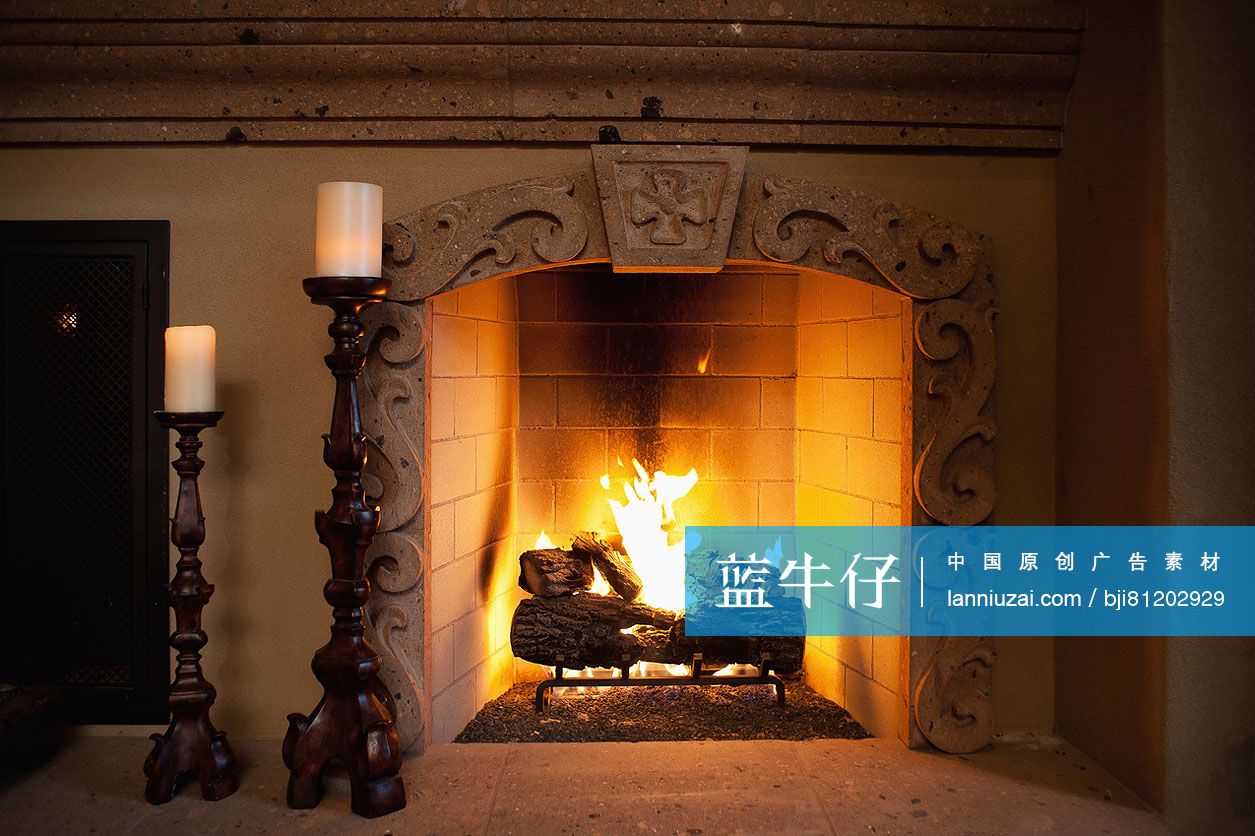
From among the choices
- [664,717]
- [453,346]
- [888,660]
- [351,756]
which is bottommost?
[664,717]

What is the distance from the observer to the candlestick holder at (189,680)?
1.89 metres

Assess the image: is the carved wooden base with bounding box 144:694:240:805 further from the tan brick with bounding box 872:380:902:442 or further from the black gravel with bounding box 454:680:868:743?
the tan brick with bounding box 872:380:902:442

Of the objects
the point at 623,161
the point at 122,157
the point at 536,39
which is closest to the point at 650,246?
the point at 623,161

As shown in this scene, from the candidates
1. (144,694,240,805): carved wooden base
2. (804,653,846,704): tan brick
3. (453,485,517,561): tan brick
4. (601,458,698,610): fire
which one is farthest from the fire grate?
(144,694,240,805): carved wooden base

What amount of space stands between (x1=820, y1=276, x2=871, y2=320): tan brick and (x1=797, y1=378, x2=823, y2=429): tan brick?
0.72 feet

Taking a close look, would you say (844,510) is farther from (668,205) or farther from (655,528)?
(668,205)

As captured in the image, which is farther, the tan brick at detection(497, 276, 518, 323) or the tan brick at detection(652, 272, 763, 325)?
the tan brick at detection(652, 272, 763, 325)

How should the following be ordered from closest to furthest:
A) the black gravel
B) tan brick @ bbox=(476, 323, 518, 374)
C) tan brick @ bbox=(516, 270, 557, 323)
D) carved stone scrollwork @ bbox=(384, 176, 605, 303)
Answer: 1. carved stone scrollwork @ bbox=(384, 176, 605, 303)
2. the black gravel
3. tan brick @ bbox=(476, 323, 518, 374)
4. tan brick @ bbox=(516, 270, 557, 323)

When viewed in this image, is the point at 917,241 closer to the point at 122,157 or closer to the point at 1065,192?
the point at 1065,192

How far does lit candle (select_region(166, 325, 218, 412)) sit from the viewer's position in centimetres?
191

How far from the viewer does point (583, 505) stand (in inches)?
108

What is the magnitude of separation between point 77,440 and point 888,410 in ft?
6.80

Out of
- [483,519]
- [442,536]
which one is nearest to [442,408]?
[442,536]

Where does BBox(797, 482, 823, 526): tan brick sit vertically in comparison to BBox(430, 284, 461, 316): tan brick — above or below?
below
